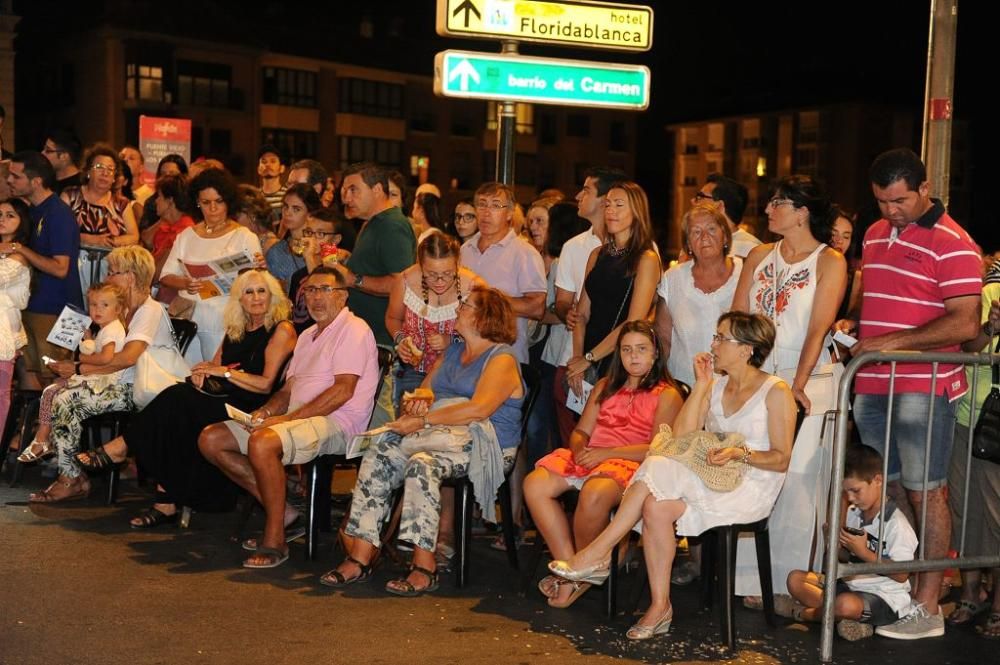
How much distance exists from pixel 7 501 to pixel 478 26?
4.39 metres

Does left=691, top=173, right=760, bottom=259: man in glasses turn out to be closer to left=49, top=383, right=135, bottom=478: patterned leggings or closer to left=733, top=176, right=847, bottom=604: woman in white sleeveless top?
left=733, top=176, right=847, bottom=604: woman in white sleeveless top

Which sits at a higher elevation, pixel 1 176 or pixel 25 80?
pixel 25 80

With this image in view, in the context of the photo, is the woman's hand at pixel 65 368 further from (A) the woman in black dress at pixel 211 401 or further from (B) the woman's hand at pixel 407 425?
(B) the woman's hand at pixel 407 425

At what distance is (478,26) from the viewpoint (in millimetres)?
8711

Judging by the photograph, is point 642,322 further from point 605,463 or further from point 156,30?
point 156,30

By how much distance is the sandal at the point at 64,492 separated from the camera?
8.26 metres

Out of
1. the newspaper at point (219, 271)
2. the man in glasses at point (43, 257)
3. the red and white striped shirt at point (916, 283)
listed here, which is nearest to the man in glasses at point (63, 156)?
the man in glasses at point (43, 257)

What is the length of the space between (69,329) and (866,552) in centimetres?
543

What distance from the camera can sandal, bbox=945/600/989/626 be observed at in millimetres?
6148

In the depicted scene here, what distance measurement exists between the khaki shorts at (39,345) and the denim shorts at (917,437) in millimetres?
5790

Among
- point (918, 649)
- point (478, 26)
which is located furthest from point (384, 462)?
point (478, 26)

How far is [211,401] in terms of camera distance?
25.5ft

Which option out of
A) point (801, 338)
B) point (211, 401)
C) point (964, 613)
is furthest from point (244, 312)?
point (964, 613)

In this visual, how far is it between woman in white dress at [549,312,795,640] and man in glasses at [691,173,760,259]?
156cm
